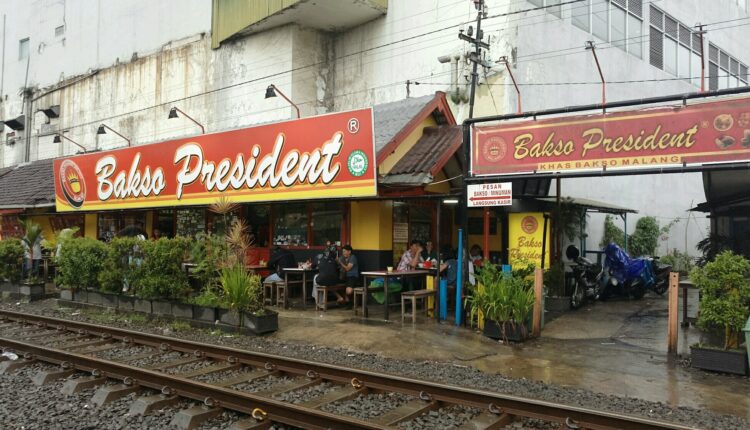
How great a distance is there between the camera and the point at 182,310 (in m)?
11.6

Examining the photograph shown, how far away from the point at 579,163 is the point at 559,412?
4.98 metres

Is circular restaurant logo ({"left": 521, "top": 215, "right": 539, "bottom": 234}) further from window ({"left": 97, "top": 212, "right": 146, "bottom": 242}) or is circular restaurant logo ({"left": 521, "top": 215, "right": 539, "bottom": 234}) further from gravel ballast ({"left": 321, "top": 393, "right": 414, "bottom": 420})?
window ({"left": 97, "top": 212, "right": 146, "bottom": 242})

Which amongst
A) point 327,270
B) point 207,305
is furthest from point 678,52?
point 207,305

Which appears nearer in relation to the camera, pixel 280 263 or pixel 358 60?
pixel 280 263

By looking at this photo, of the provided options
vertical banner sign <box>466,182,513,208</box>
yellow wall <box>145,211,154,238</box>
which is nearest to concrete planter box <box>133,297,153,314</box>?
vertical banner sign <box>466,182,513,208</box>

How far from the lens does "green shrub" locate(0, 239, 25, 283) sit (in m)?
16.1

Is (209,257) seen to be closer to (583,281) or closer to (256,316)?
(256,316)

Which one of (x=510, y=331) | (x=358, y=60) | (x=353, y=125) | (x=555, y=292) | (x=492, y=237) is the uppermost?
(x=358, y=60)

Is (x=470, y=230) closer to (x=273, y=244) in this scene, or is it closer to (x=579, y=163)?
(x=273, y=244)

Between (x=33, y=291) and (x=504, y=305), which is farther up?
(x=504, y=305)

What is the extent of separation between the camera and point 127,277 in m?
12.8

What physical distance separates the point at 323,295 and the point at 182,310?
10.00 ft

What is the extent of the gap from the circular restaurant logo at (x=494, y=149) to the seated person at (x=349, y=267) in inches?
163

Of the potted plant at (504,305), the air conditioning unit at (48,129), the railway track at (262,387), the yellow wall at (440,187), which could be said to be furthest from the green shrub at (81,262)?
the air conditioning unit at (48,129)
